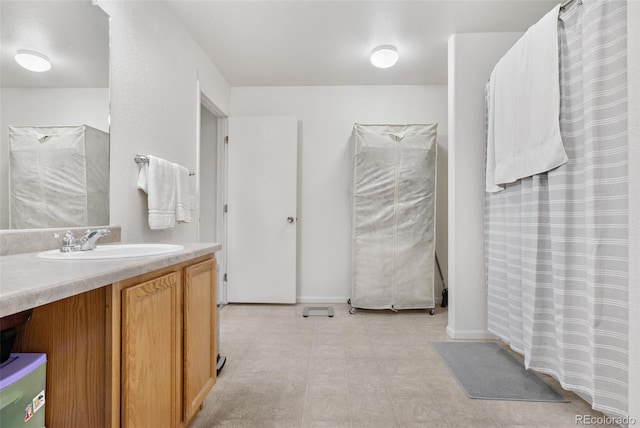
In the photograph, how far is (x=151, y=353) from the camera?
3.31ft

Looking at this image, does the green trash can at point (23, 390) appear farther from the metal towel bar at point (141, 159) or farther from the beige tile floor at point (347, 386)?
the metal towel bar at point (141, 159)

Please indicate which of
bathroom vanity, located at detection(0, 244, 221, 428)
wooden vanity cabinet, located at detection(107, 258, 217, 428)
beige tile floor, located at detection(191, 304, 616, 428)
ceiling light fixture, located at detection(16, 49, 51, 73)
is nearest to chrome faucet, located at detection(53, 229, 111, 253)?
bathroom vanity, located at detection(0, 244, 221, 428)

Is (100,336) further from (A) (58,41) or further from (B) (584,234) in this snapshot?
(B) (584,234)

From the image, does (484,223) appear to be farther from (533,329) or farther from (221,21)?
(221,21)

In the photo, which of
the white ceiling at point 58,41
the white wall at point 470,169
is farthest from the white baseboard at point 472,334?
the white ceiling at point 58,41

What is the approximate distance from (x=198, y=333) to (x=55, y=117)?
1069 mm

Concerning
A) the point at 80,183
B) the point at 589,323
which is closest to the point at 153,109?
the point at 80,183

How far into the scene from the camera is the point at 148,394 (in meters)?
0.99

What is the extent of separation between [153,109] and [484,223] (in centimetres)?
251

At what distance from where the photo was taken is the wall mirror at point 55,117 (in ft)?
3.64

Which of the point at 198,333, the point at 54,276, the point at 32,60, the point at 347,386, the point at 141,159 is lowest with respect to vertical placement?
the point at 347,386

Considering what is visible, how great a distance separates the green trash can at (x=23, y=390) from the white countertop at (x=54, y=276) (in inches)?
9.0

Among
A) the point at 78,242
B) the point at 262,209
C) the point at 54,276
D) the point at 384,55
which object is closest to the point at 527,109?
the point at 384,55

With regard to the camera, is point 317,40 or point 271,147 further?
point 271,147
